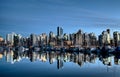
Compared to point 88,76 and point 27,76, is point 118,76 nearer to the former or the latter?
point 88,76

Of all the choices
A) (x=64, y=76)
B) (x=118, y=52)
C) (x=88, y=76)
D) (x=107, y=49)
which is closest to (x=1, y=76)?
(x=64, y=76)

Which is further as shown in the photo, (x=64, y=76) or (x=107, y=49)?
(x=107, y=49)

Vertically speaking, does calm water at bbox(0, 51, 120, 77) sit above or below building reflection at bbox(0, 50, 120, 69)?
above

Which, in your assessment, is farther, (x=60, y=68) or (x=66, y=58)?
(x=66, y=58)

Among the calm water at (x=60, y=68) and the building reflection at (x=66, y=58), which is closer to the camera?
the calm water at (x=60, y=68)

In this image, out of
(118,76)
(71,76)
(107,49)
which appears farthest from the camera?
(107,49)

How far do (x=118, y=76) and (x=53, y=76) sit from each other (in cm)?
435

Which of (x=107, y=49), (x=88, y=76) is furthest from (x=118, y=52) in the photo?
(x=88, y=76)

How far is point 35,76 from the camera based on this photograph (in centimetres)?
2367

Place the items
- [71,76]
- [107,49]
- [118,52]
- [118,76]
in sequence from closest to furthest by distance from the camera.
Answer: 1. [118,76]
2. [71,76]
3. [118,52]
4. [107,49]

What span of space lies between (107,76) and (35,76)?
4790 mm

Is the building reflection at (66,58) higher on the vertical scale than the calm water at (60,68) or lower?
lower

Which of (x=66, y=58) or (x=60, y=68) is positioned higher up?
(x=60, y=68)

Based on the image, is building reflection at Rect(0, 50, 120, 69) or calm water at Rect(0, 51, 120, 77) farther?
building reflection at Rect(0, 50, 120, 69)
